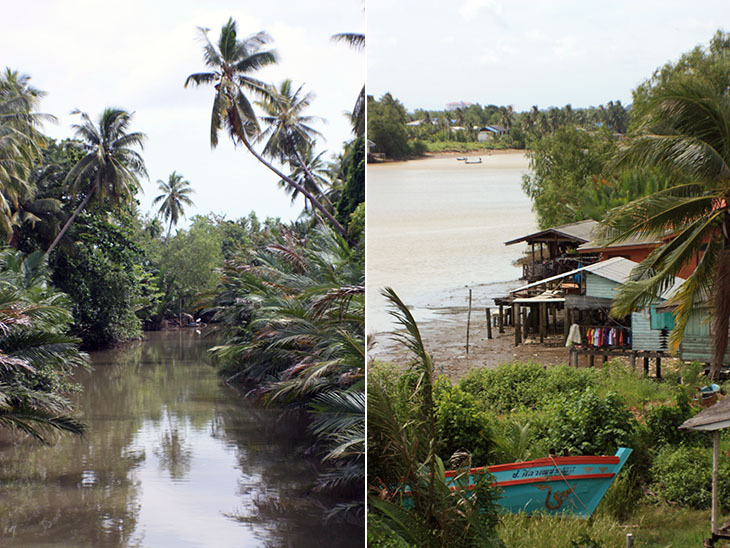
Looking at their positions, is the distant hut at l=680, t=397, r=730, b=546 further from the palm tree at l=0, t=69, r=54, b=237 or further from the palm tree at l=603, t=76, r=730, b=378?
the palm tree at l=0, t=69, r=54, b=237

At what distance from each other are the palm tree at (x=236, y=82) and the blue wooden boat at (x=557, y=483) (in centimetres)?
597

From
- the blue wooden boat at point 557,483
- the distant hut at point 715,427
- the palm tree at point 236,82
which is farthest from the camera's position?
the palm tree at point 236,82

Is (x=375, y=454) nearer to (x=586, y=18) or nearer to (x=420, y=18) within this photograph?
(x=420, y=18)

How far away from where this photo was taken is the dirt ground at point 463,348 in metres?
3.27

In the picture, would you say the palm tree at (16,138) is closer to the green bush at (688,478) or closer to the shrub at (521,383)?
the shrub at (521,383)

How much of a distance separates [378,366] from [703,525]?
4.91 feet

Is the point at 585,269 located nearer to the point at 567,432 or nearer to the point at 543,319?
the point at 543,319

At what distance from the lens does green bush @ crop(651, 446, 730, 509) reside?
3070 mm

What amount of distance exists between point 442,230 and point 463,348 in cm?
58

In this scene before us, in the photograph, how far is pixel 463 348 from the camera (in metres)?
3.46

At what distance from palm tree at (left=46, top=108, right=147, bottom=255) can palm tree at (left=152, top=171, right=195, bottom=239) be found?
387mm

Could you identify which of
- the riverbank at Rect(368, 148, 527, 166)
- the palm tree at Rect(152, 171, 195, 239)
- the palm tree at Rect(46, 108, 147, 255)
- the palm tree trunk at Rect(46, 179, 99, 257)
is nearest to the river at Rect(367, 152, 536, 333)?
the riverbank at Rect(368, 148, 527, 166)

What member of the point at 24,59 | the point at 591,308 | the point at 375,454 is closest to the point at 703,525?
the point at 591,308

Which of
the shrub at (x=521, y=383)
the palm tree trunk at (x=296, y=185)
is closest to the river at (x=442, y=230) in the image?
the shrub at (x=521, y=383)
